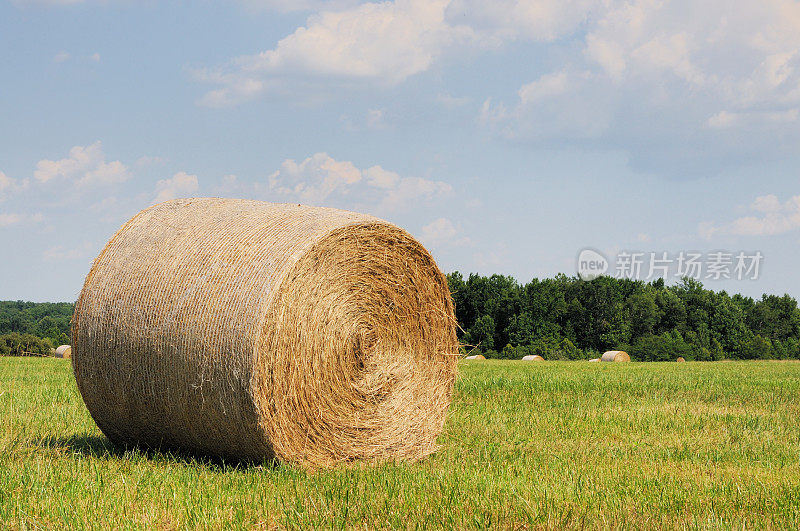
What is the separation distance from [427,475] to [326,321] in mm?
1697

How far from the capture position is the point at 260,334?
6.32 m

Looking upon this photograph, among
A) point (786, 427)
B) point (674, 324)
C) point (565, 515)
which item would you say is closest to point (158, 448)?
point (565, 515)

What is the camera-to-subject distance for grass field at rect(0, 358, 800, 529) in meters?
5.19

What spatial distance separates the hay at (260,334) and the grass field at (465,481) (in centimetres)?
39

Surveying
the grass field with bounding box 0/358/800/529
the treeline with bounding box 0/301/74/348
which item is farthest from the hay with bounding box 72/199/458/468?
the treeline with bounding box 0/301/74/348

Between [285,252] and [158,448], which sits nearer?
[285,252]

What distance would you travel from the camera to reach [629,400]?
13.1 meters

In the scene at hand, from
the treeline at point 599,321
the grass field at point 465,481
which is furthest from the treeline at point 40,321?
the grass field at point 465,481

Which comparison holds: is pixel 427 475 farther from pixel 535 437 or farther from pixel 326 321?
pixel 535 437

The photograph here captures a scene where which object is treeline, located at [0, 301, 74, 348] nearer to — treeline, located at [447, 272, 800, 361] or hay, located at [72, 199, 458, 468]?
treeline, located at [447, 272, 800, 361]

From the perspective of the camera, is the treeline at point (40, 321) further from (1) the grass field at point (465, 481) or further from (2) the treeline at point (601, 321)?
(1) the grass field at point (465, 481)

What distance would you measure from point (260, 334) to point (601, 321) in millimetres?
62353

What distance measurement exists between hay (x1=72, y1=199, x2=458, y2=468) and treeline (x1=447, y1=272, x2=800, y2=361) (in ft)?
167

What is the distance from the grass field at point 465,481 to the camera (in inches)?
204
